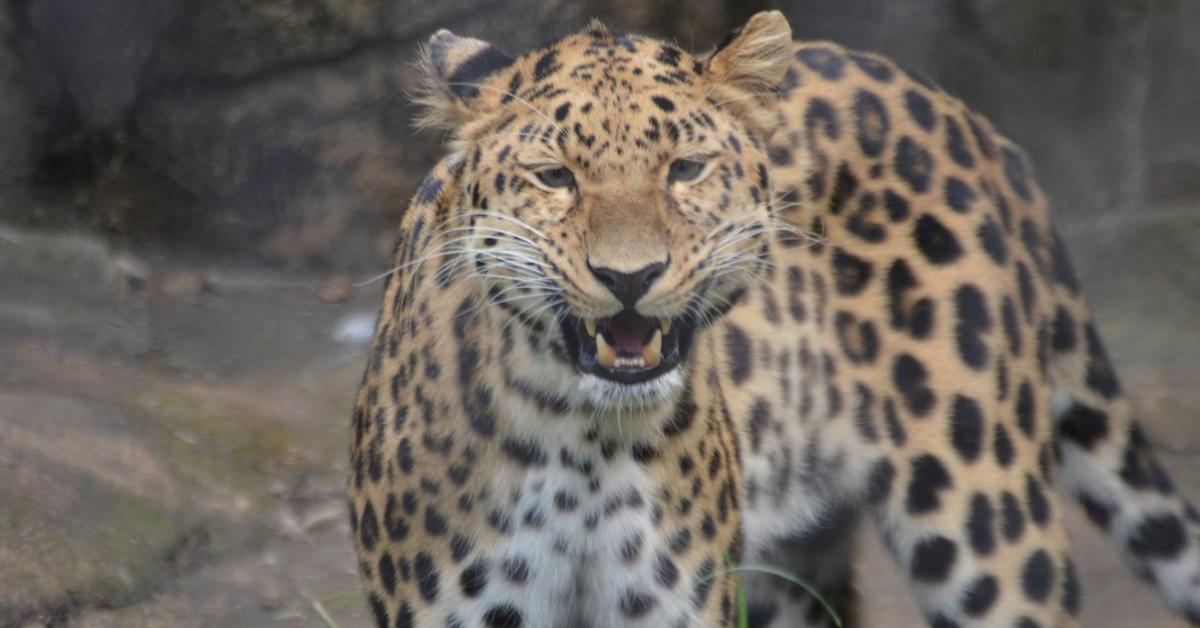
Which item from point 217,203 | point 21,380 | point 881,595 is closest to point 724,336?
point 881,595

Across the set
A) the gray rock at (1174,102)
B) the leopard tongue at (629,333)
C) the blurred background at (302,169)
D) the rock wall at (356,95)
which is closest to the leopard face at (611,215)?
the leopard tongue at (629,333)

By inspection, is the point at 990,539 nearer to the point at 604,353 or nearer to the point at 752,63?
the point at 752,63

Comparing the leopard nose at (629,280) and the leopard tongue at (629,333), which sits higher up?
the leopard nose at (629,280)

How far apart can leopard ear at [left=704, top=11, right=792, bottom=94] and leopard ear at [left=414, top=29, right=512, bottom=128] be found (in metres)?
0.54

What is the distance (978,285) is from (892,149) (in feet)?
1.60

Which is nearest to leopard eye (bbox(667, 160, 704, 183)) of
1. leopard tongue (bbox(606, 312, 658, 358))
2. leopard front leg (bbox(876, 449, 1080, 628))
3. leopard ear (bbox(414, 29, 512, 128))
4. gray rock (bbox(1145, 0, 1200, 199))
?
leopard tongue (bbox(606, 312, 658, 358))

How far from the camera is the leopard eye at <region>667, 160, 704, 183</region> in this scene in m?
3.70

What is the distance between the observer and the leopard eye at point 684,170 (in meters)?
3.70

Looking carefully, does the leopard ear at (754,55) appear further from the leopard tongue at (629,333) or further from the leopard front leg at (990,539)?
the leopard front leg at (990,539)

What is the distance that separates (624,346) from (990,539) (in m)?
1.88

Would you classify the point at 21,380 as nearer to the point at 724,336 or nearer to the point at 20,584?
the point at 20,584

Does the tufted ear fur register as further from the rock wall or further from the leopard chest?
the rock wall

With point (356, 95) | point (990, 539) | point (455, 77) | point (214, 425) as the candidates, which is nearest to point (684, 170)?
point (455, 77)

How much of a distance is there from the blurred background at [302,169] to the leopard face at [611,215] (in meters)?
3.98
